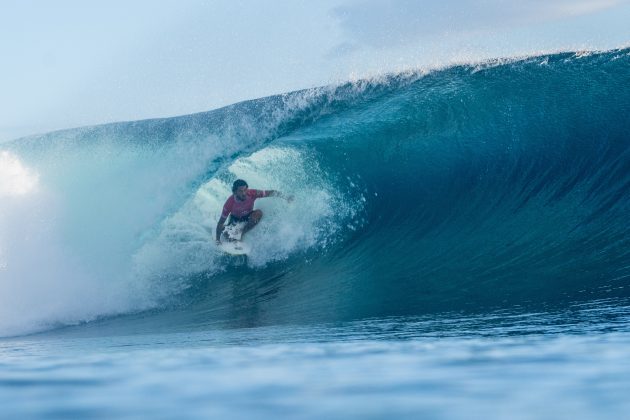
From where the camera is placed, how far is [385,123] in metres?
10.2

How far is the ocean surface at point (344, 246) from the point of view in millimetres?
1945

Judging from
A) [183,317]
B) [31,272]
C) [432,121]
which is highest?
[432,121]

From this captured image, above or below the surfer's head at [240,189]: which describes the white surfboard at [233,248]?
below

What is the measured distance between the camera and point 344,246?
27.2 ft

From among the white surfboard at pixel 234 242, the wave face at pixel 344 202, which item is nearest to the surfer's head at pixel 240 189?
the white surfboard at pixel 234 242

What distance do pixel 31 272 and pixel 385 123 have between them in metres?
5.25

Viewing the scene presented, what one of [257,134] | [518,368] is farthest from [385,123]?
[518,368]

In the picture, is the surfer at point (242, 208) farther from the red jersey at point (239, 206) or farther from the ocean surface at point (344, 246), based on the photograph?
the ocean surface at point (344, 246)

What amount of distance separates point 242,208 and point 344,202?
1490mm

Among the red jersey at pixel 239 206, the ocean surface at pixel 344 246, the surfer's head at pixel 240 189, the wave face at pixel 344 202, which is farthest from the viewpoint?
the red jersey at pixel 239 206

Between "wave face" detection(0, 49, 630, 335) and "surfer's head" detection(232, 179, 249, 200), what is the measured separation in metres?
0.57

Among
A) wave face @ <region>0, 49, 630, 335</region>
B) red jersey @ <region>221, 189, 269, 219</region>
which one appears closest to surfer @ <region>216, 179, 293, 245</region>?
red jersey @ <region>221, 189, 269, 219</region>

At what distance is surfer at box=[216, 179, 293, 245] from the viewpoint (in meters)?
8.27

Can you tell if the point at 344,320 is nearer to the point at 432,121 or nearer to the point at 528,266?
the point at 528,266
